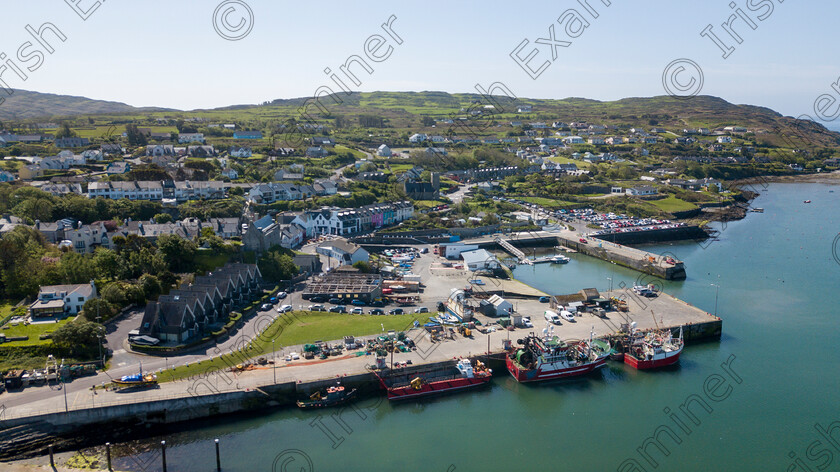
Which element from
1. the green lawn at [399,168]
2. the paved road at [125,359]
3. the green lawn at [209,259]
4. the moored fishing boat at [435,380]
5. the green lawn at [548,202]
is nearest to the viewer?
the paved road at [125,359]

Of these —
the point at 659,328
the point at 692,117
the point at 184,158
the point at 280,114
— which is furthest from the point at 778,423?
the point at 692,117

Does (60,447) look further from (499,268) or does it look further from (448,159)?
(448,159)

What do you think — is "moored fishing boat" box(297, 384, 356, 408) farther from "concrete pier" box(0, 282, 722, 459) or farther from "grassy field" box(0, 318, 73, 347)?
"grassy field" box(0, 318, 73, 347)

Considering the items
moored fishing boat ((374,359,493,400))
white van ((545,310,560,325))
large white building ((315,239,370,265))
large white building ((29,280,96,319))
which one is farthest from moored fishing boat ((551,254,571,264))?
large white building ((29,280,96,319))

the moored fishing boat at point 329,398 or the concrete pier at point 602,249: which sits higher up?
the concrete pier at point 602,249

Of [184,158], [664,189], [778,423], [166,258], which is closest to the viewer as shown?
[778,423]

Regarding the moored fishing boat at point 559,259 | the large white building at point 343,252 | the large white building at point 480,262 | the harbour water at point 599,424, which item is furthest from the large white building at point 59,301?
the moored fishing boat at point 559,259

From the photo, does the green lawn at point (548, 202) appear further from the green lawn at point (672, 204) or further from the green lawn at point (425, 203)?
the green lawn at point (425, 203)
